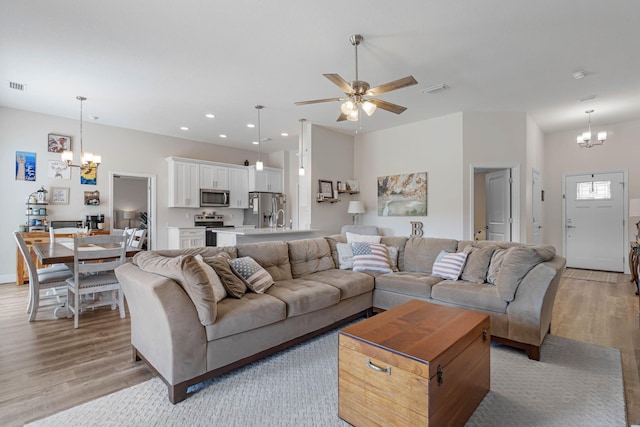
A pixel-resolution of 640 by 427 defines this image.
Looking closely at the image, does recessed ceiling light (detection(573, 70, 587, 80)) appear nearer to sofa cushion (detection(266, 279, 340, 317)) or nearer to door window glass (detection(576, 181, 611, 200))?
door window glass (detection(576, 181, 611, 200))

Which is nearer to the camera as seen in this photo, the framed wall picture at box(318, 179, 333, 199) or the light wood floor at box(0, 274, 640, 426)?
the light wood floor at box(0, 274, 640, 426)

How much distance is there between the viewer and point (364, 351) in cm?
170

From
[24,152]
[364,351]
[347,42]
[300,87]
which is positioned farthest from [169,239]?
[364,351]

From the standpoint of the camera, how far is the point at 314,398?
198 cm

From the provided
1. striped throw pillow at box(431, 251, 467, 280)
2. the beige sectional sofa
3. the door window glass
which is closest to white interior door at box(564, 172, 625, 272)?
the door window glass

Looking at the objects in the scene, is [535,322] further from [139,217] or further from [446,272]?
[139,217]

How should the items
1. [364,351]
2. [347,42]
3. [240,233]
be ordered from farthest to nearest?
[240,233], [347,42], [364,351]

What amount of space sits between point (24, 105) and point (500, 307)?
7.09 metres

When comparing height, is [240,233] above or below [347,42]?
below

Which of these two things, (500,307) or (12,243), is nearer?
(500,307)

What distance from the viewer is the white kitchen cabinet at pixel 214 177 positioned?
7.05m

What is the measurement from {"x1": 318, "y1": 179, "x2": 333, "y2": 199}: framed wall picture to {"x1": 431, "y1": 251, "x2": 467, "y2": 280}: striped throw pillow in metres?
3.05

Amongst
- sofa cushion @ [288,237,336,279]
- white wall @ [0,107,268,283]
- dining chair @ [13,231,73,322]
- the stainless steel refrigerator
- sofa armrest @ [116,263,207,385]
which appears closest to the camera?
sofa armrest @ [116,263,207,385]

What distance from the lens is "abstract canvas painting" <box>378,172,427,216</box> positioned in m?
5.85
